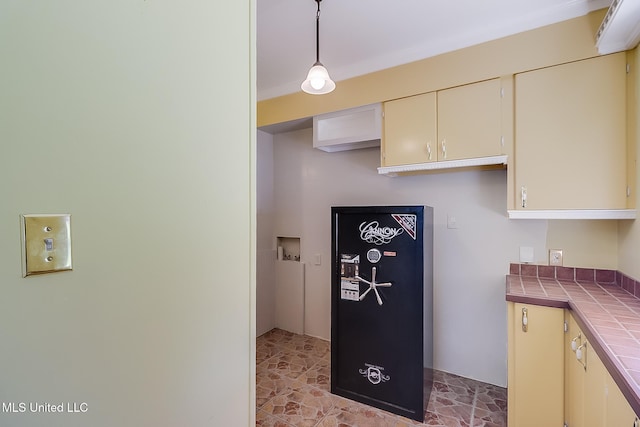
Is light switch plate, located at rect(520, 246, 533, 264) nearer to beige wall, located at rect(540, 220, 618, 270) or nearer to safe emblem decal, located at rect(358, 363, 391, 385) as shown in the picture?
beige wall, located at rect(540, 220, 618, 270)

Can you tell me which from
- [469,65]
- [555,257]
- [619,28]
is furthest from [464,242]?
[619,28]

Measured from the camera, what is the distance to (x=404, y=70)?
91.2 inches

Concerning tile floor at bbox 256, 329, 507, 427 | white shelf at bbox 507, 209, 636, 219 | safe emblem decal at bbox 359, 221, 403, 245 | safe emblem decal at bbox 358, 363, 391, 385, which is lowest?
tile floor at bbox 256, 329, 507, 427

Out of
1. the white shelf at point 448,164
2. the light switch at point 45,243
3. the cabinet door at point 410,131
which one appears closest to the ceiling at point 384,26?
the cabinet door at point 410,131

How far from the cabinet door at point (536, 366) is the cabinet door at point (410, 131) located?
118 centimetres

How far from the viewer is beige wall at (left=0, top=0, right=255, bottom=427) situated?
1.69ft

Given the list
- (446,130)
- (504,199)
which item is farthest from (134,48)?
(504,199)

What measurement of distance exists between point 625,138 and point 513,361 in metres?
1.43

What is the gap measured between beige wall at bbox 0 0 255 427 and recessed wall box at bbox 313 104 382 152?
1.69 meters

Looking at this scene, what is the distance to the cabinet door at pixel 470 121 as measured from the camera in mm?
1999

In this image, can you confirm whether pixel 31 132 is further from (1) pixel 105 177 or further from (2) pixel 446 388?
(2) pixel 446 388

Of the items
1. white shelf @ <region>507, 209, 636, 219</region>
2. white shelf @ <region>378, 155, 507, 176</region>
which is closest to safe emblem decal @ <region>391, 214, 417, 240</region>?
white shelf @ <region>378, 155, 507, 176</region>

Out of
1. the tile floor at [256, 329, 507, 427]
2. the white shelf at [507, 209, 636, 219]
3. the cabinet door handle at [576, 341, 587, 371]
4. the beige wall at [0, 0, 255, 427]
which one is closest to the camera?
the beige wall at [0, 0, 255, 427]

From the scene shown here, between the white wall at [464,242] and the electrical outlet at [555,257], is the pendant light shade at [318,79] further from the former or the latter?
the electrical outlet at [555,257]
